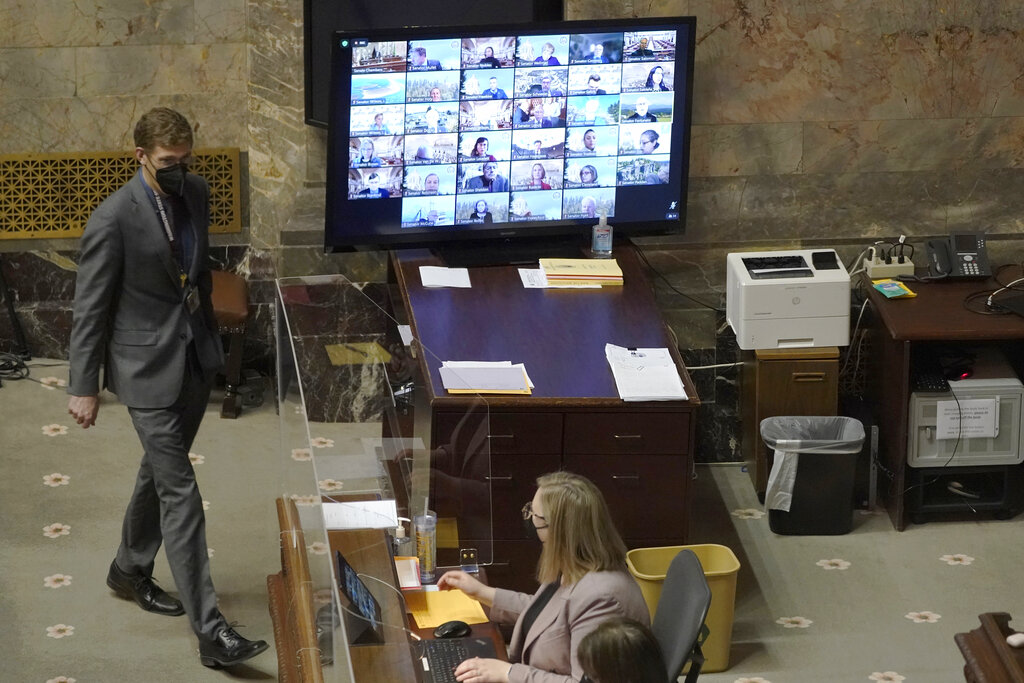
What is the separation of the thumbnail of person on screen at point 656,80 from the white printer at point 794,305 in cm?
82

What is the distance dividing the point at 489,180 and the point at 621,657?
289 cm

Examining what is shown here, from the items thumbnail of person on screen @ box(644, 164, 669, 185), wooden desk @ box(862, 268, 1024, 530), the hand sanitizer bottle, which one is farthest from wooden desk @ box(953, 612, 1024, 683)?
thumbnail of person on screen @ box(644, 164, 669, 185)

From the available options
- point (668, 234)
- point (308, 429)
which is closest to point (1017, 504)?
point (668, 234)

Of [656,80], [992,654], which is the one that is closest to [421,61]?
[656,80]

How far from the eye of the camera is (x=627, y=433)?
16.1 ft

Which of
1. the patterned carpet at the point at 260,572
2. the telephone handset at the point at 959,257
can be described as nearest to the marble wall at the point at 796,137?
the telephone handset at the point at 959,257

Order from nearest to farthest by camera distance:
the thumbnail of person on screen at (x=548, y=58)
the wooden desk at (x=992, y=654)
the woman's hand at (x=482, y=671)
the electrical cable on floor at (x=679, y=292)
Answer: the wooden desk at (x=992, y=654)
the woman's hand at (x=482, y=671)
the thumbnail of person on screen at (x=548, y=58)
the electrical cable on floor at (x=679, y=292)

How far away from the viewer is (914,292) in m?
5.95

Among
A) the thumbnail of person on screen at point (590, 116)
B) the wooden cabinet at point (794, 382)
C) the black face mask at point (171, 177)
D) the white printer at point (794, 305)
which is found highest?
the thumbnail of person on screen at point (590, 116)

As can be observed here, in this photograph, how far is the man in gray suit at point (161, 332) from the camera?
14.9 ft

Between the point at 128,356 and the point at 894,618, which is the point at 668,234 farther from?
the point at 128,356

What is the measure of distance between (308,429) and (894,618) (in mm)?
2535

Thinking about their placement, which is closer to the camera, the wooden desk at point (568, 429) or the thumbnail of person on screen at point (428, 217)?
the wooden desk at point (568, 429)

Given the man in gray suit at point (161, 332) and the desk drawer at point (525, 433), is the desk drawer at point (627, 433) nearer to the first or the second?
the desk drawer at point (525, 433)
